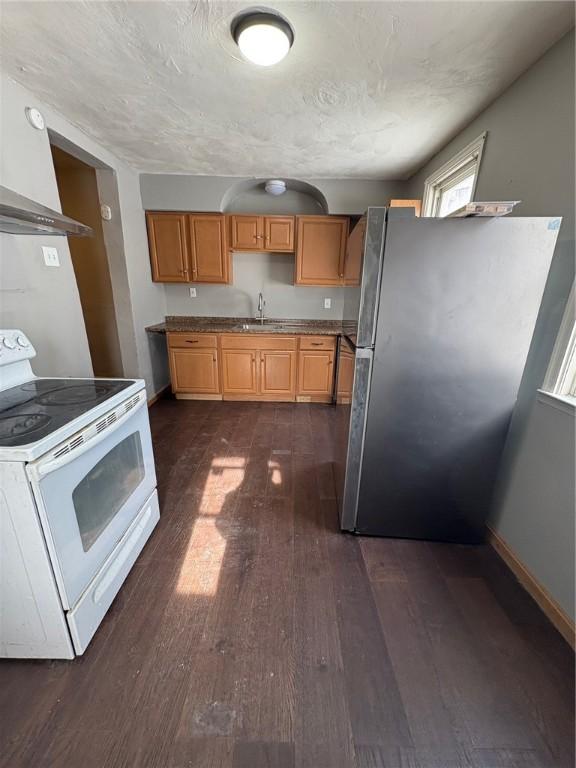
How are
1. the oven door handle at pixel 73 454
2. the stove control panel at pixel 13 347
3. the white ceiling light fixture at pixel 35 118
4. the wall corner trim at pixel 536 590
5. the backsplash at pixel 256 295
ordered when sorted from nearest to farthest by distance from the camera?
1. the oven door handle at pixel 73 454
2. the wall corner trim at pixel 536 590
3. the stove control panel at pixel 13 347
4. the white ceiling light fixture at pixel 35 118
5. the backsplash at pixel 256 295

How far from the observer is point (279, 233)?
133 inches

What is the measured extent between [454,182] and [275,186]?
178 cm

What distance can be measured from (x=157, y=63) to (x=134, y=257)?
6.08ft

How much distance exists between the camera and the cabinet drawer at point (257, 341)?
3338 millimetres

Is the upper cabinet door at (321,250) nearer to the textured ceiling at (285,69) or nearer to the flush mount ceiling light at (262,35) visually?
the textured ceiling at (285,69)

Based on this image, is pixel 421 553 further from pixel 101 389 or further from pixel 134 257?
pixel 134 257

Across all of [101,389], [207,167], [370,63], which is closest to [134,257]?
[207,167]

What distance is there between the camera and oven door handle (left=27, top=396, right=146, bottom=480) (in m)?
0.88

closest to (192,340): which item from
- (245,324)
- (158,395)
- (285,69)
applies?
(245,324)

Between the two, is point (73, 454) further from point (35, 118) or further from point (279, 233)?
point (279, 233)

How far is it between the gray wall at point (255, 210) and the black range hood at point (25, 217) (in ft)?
6.38

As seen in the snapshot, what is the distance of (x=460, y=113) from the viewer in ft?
6.23

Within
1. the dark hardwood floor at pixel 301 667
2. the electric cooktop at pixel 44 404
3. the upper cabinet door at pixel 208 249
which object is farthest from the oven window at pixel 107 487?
the upper cabinet door at pixel 208 249

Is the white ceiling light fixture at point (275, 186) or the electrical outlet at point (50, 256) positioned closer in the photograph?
the electrical outlet at point (50, 256)
